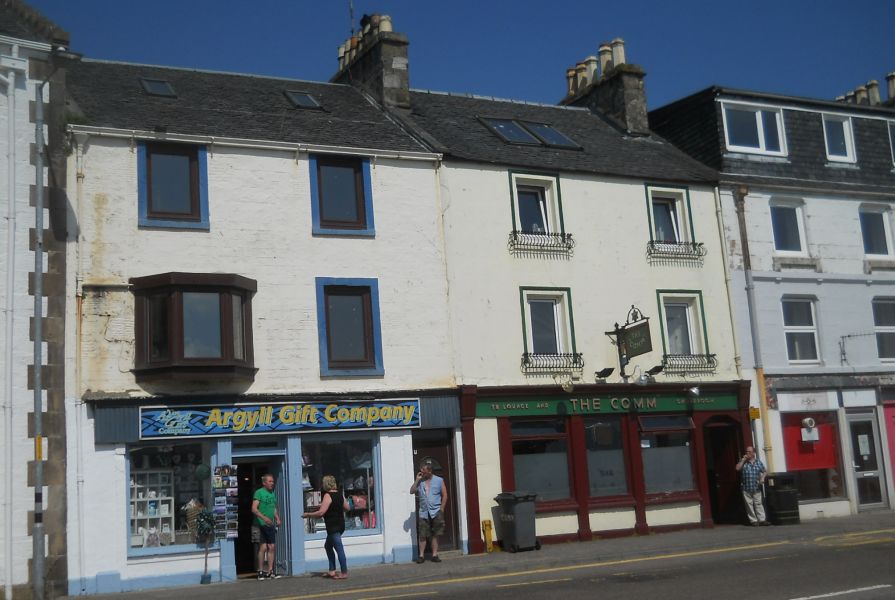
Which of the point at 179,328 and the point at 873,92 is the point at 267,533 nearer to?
the point at 179,328

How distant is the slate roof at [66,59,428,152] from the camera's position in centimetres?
2028

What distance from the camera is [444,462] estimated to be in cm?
2148

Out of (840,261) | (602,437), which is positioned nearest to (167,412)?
(602,437)

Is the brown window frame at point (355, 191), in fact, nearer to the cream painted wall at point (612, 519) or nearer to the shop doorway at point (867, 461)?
the cream painted wall at point (612, 519)

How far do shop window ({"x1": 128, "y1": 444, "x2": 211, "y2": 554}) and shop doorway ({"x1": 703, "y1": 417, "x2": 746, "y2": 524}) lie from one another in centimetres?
1215

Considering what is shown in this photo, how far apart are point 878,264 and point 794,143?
3.97 m

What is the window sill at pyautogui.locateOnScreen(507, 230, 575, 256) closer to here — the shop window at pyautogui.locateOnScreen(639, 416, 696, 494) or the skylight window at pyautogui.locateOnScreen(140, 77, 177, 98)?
the shop window at pyautogui.locateOnScreen(639, 416, 696, 494)

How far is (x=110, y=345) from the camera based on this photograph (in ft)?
60.7

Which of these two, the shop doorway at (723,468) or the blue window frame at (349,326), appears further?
the shop doorway at (723,468)

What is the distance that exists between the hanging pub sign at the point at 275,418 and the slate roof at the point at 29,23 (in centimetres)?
700

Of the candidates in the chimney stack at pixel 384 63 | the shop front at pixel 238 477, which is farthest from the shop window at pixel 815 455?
the chimney stack at pixel 384 63

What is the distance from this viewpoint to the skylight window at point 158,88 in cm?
2206

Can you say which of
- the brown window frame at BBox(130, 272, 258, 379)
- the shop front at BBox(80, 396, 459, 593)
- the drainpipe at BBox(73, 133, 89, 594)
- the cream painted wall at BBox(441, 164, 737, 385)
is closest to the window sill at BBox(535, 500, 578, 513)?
the shop front at BBox(80, 396, 459, 593)

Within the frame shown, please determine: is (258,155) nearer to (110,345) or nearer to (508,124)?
(110,345)
